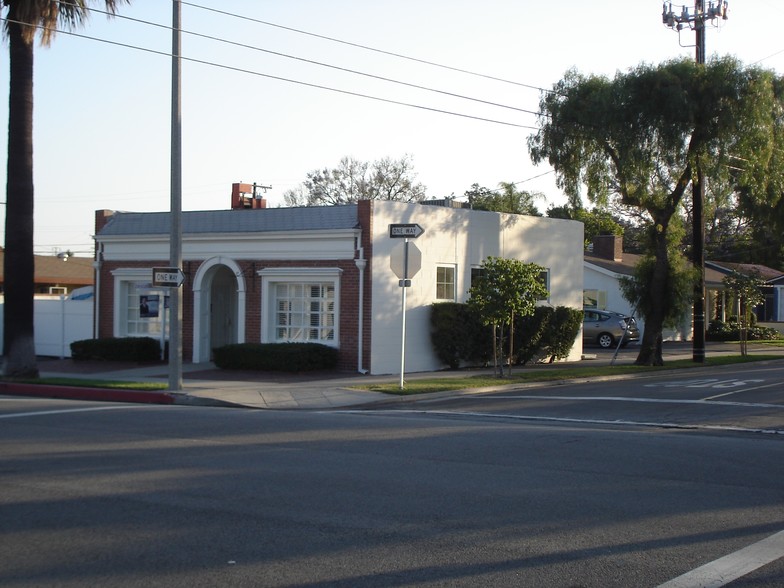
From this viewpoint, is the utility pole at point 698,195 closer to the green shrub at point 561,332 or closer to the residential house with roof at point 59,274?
the green shrub at point 561,332

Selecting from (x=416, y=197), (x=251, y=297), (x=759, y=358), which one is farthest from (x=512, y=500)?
(x=416, y=197)

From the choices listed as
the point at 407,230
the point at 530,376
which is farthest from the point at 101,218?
the point at 530,376

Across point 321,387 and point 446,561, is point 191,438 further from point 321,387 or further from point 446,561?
point 321,387

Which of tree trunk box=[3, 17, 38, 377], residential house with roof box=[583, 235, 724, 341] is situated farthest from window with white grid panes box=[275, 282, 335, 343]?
residential house with roof box=[583, 235, 724, 341]

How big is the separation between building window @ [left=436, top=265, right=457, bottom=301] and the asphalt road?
11532 millimetres

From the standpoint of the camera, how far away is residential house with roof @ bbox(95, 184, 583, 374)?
23.8 metres

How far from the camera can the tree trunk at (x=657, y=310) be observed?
2788cm

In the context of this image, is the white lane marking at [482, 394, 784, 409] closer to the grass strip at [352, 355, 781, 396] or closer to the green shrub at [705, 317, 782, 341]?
the grass strip at [352, 355, 781, 396]

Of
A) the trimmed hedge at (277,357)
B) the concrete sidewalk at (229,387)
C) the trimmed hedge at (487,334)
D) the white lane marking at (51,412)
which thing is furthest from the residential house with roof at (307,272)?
the white lane marking at (51,412)

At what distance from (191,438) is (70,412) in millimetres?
4031

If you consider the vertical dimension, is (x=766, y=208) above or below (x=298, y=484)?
above

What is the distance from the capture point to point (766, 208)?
1430 inches

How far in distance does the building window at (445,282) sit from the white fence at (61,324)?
11.3 meters

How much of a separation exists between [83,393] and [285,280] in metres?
7.10
